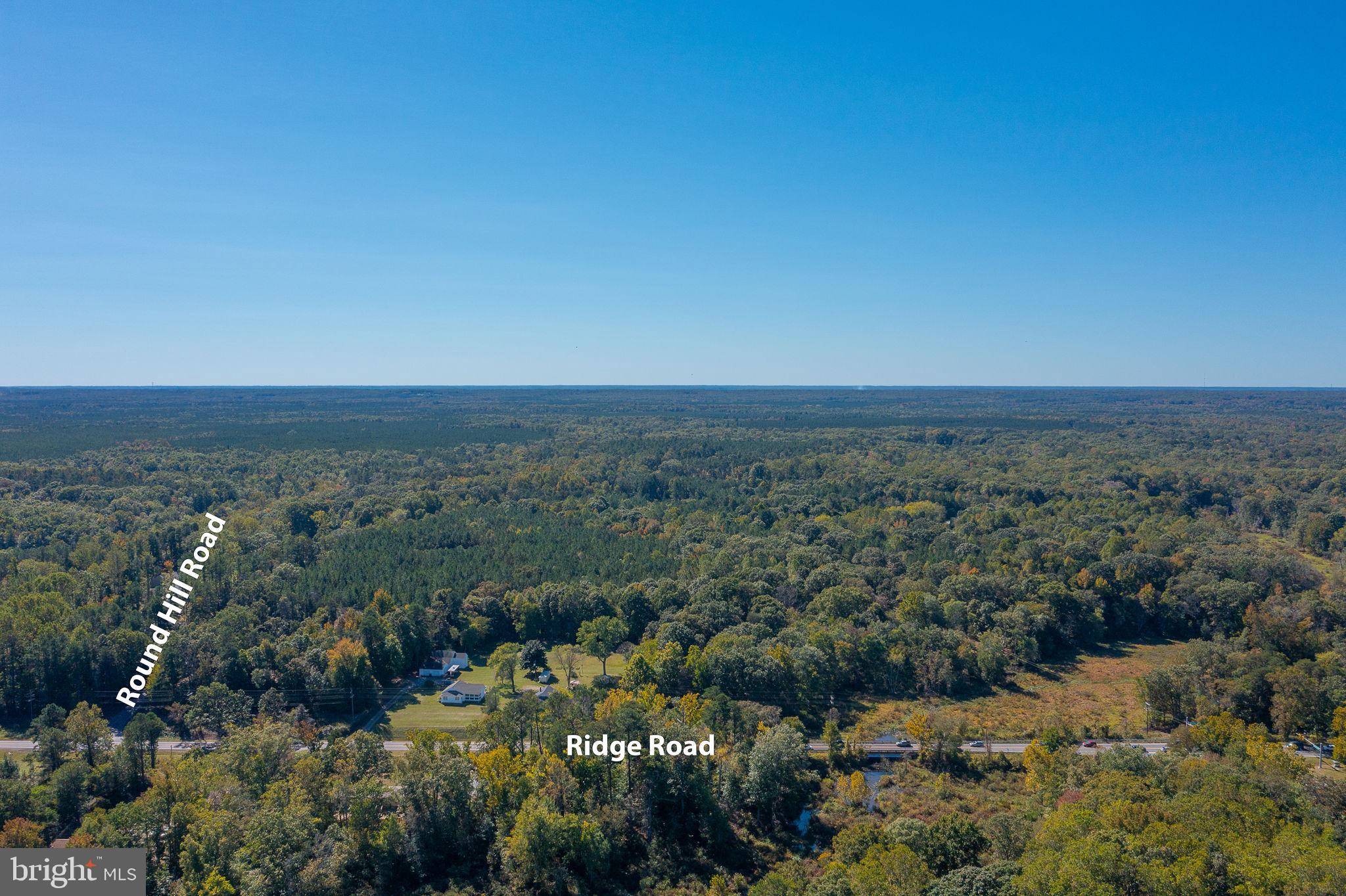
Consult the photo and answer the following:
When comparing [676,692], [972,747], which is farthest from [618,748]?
[972,747]

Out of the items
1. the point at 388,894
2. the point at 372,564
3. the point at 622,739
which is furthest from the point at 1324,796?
the point at 372,564

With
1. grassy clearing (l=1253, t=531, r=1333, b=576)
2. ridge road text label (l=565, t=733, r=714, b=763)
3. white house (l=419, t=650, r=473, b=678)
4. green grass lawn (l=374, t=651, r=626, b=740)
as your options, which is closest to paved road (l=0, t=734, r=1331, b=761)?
green grass lawn (l=374, t=651, r=626, b=740)

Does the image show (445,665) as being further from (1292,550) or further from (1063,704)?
(1292,550)

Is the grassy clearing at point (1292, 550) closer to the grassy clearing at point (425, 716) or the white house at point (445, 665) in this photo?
the grassy clearing at point (425, 716)

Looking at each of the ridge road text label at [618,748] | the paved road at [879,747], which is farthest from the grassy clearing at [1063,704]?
the ridge road text label at [618,748]

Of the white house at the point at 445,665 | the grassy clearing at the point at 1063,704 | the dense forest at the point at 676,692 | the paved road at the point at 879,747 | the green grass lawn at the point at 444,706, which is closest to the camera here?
the dense forest at the point at 676,692

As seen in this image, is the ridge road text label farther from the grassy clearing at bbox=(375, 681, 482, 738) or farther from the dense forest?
the grassy clearing at bbox=(375, 681, 482, 738)

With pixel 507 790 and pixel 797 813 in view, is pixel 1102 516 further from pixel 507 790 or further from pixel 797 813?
pixel 507 790
